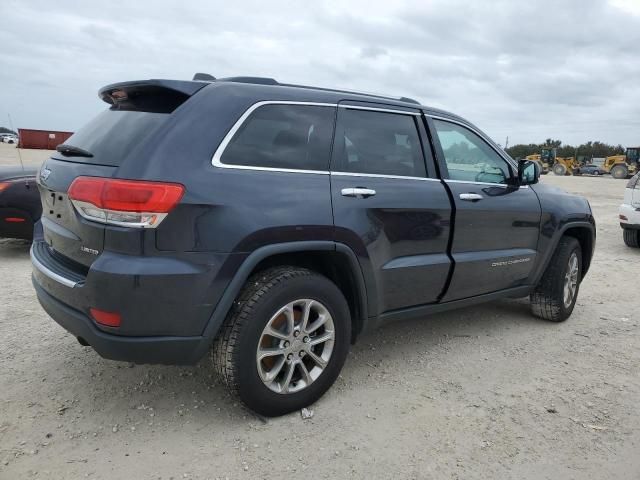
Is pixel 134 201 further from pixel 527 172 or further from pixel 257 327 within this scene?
pixel 527 172

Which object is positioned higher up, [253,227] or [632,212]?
[253,227]

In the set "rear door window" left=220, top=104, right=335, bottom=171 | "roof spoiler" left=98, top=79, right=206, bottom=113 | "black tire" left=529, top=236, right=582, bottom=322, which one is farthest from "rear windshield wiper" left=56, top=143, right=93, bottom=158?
"black tire" left=529, top=236, right=582, bottom=322

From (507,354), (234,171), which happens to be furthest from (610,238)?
(234,171)

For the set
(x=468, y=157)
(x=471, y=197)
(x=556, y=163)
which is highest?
(x=556, y=163)

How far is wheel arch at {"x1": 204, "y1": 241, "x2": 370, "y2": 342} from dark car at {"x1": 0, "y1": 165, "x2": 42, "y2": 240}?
13.7 feet

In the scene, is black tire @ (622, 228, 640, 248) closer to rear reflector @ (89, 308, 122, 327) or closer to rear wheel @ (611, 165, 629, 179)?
rear reflector @ (89, 308, 122, 327)

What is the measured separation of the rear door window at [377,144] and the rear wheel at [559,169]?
146 feet

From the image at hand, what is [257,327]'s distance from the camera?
264 centimetres

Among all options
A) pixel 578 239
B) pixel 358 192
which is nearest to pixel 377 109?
pixel 358 192

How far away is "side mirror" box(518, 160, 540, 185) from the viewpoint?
13.8 feet

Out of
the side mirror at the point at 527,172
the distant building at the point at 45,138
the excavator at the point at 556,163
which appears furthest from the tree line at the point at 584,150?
the side mirror at the point at 527,172

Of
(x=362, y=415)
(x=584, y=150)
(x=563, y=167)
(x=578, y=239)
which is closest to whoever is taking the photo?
(x=362, y=415)

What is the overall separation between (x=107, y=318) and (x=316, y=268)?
1.20m

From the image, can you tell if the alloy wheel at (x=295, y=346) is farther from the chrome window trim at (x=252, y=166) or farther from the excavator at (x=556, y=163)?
the excavator at (x=556, y=163)
